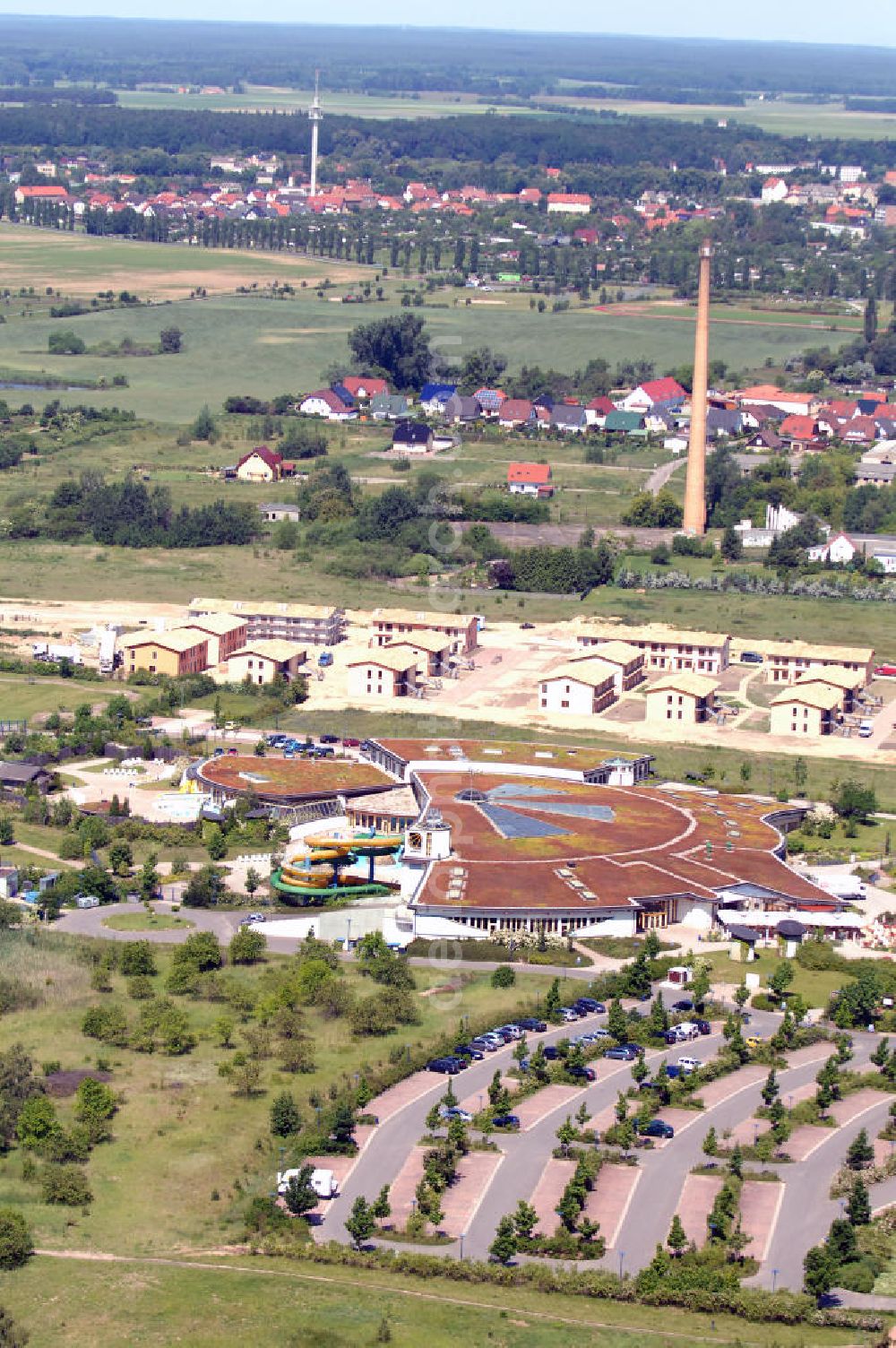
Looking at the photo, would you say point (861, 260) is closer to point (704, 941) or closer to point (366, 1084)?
point (704, 941)

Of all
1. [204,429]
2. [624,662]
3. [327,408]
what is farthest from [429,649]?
[327,408]

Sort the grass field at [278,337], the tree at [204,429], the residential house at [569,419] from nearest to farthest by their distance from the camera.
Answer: the tree at [204,429]
the residential house at [569,419]
the grass field at [278,337]

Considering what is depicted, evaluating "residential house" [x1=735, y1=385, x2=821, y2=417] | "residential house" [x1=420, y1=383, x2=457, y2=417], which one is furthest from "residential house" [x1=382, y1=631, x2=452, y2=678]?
"residential house" [x1=735, y1=385, x2=821, y2=417]

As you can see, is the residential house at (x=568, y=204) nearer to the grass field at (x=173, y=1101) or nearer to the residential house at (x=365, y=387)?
the residential house at (x=365, y=387)

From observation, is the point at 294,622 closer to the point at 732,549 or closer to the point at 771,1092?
the point at 732,549

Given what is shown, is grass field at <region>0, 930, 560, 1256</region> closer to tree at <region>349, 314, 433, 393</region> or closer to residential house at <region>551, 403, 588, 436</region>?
residential house at <region>551, 403, 588, 436</region>

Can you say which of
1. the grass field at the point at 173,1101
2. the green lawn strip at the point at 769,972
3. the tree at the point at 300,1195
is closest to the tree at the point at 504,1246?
the tree at the point at 300,1195
